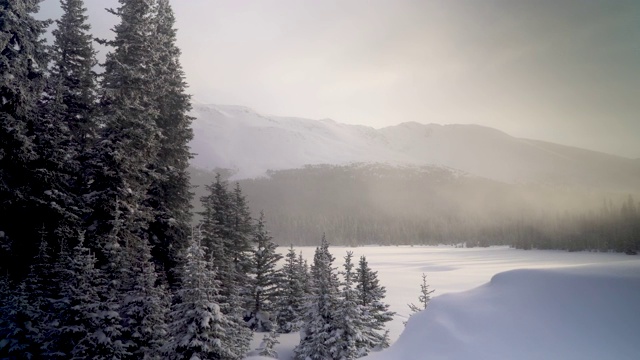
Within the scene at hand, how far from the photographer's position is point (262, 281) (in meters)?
32.4

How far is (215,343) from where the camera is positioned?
1359cm

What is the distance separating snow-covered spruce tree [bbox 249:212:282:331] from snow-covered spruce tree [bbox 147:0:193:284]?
519 inches

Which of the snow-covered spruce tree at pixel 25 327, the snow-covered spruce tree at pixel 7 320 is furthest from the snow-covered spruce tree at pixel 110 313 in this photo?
the snow-covered spruce tree at pixel 7 320

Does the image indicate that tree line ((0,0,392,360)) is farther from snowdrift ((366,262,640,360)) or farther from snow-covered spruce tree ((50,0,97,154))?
snowdrift ((366,262,640,360))

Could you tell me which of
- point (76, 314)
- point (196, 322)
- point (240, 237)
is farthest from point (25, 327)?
point (240, 237)

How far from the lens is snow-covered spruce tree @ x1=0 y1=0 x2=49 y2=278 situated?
45.0ft

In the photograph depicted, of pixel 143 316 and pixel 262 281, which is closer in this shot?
pixel 143 316

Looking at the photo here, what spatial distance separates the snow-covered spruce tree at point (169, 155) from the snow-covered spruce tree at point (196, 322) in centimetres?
530

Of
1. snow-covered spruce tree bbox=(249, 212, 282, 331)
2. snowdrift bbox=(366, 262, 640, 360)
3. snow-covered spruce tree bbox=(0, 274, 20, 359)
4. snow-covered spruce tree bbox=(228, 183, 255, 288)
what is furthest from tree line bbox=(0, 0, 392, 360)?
snow-covered spruce tree bbox=(228, 183, 255, 288)

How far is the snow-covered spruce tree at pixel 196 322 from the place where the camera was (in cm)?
1352

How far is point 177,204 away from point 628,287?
19.8m

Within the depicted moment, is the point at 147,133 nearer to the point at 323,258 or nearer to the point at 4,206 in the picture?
the point at 4,206

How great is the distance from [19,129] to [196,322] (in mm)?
10720

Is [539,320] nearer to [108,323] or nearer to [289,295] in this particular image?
[108,323]
